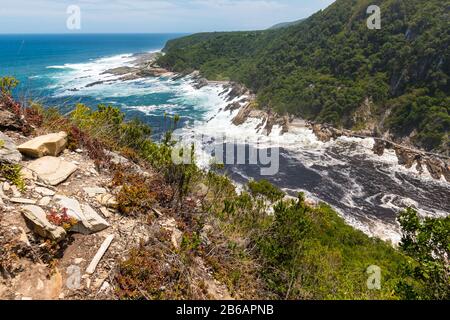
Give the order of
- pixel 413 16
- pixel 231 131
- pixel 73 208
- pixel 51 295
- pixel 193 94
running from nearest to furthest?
pixel 51 295 → pixel 73 208 → pixel 231 131 → pixel 413 16 → pixel 193 94

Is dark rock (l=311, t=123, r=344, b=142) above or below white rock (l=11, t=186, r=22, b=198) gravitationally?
below

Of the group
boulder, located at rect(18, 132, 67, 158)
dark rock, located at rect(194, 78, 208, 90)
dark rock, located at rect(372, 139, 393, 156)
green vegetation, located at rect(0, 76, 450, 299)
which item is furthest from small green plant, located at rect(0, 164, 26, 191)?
dark rock, located at rect(194, 78, 208, 90)

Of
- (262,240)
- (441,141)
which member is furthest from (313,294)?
(441,141)

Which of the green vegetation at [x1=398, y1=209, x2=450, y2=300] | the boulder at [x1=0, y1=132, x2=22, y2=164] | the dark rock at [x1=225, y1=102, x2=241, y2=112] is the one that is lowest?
the green vegetation at [x1=398, y1=209, x2=450, y2=300]

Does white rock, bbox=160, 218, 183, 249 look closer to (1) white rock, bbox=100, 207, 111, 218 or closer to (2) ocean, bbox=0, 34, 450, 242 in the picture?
(1) white rock, bbox=100, 207, 111, 218

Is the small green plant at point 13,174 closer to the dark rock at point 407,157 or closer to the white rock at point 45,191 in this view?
the white rock at point 45,191

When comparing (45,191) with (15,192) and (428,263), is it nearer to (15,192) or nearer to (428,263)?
(15,192)
